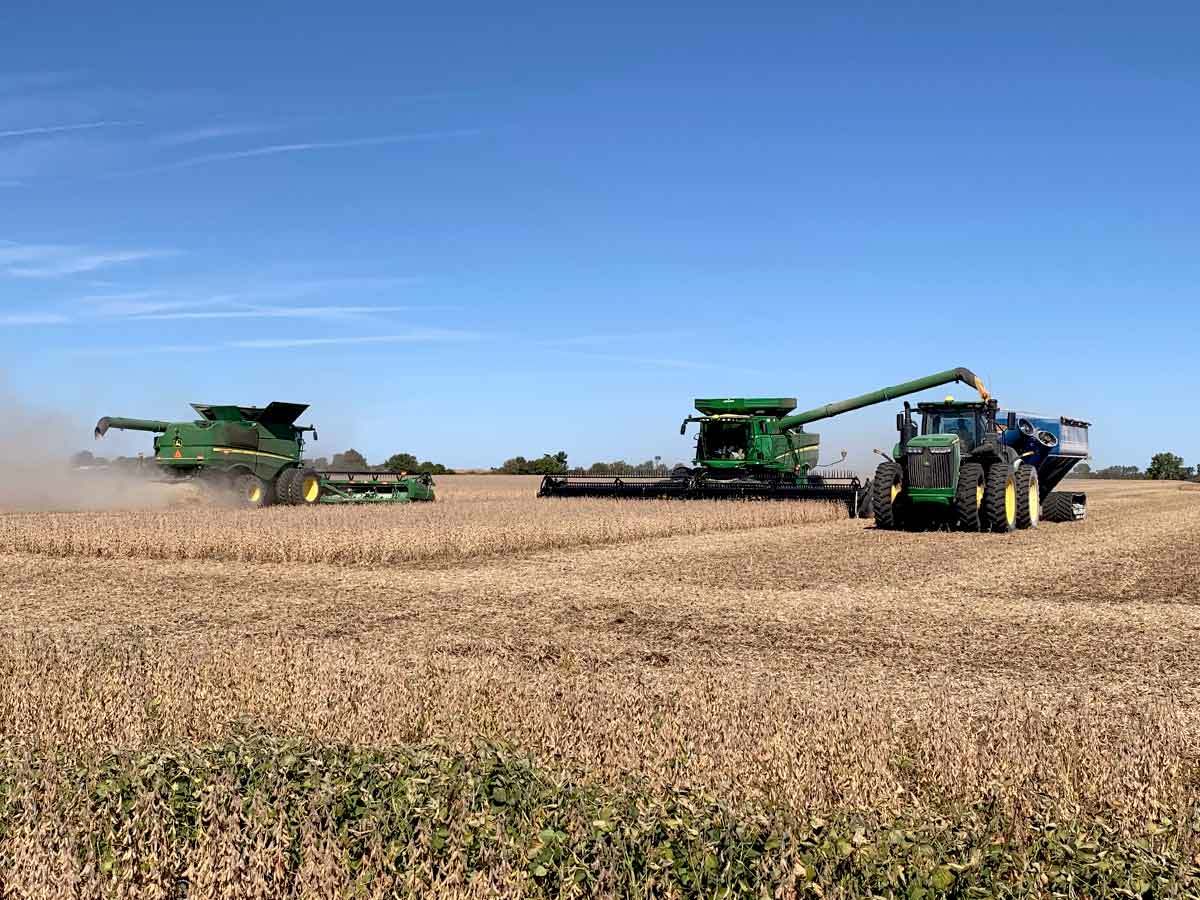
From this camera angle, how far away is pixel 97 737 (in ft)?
19.6

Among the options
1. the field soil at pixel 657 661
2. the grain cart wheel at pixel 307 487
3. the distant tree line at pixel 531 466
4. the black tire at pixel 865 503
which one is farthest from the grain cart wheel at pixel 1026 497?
the distant tree line at pixel 531 466

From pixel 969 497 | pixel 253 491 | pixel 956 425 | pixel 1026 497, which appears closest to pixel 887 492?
pixel 969 497

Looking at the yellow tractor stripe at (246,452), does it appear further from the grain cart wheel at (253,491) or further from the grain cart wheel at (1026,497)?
the grain cart wheel at (1026,497)

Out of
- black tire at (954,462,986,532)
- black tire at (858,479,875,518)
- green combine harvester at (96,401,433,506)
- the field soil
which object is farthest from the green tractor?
green combine harvester at (96,401,433,506)

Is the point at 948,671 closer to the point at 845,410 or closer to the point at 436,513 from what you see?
the point at 436,513

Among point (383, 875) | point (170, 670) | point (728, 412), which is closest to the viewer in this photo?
point (383, 875)

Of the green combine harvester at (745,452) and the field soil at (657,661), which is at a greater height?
the green combine harvester at (745,452)

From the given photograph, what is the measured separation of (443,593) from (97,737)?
268 inches

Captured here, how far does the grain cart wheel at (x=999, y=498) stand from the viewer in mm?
19797

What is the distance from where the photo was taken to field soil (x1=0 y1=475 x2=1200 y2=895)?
5.10 meters

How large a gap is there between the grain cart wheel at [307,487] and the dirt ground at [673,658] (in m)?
9.50

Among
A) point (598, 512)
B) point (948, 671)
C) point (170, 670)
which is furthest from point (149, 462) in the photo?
point (948, 671)

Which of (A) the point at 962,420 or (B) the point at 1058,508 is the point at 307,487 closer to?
(A) the point at 962,420

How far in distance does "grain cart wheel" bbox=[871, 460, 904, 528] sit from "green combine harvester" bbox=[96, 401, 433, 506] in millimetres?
13235
